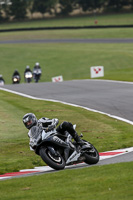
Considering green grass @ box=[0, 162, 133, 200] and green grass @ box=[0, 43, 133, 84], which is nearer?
green grass @ box=[0, 162, 133, 200]

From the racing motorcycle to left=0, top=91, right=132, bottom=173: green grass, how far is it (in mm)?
1131

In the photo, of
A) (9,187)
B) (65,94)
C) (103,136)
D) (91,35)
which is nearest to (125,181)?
(9,187)

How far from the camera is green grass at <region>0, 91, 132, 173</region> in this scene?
39.4ft

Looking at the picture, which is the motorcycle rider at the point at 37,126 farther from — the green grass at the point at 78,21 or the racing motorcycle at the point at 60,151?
the green grass at the point at 78,21

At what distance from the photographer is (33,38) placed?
82.1 m

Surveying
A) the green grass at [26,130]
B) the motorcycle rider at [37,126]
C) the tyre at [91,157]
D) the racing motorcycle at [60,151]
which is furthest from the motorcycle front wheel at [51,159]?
the green grass at [26,130]

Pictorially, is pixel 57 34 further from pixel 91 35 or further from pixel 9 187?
pixel 9 187

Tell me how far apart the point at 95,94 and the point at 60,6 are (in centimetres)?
8744

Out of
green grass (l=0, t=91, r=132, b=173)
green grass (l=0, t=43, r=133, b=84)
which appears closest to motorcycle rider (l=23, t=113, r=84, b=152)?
green grass (l=0, t=91, r=132, b=173)

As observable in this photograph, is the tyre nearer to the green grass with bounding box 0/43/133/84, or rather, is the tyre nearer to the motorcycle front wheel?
the motorcycle front wheel

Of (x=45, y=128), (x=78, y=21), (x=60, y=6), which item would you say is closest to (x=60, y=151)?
(x=45, y=128)

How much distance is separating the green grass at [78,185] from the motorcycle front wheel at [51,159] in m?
0.35

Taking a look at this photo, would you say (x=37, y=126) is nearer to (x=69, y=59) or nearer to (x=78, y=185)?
(x=78, y=185)

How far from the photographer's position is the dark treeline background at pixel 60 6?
336ft
